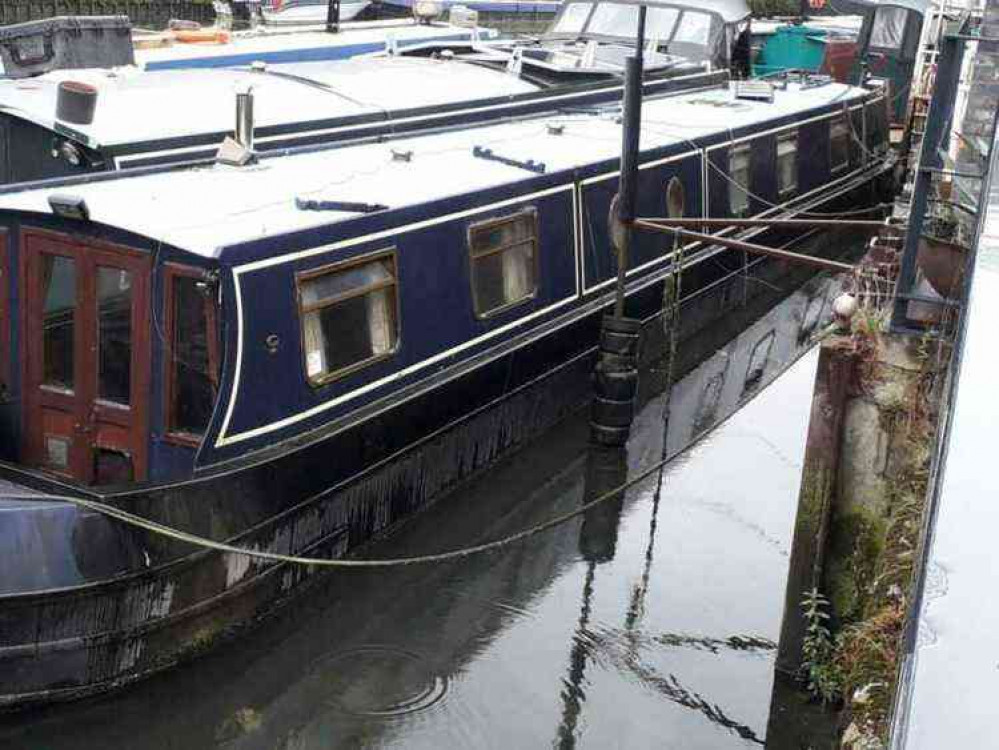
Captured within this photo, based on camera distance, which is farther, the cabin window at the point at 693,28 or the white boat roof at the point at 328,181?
the cabin window at the point at 693,28

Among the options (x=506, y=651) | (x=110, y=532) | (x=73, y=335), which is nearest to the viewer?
(x=110, y=532)

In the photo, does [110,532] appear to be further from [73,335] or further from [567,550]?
[567,550]

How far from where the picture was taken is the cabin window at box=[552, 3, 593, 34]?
1669cm

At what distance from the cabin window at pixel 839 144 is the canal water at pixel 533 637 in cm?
728

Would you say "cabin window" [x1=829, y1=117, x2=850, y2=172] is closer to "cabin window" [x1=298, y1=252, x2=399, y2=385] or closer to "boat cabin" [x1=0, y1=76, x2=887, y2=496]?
"boat cabin" [x1=0, y1=76, x2=887, y2=496]

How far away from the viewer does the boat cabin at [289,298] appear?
23.1 ft

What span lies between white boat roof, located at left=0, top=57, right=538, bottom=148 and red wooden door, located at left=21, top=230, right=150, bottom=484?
2224 mm

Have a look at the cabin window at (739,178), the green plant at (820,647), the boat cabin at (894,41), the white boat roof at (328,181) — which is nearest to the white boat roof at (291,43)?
the white boat roof at (328,181)

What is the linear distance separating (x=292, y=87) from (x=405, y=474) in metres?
4.42

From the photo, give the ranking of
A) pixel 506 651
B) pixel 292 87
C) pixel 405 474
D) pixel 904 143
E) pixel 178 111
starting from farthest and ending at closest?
1. pixel 904 143
2. pixel 292 87
3. pixel 178 111
4. pixel 405 474
5. pixel 506 651

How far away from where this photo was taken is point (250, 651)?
24.6 ft

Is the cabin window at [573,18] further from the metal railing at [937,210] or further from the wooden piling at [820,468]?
the wooden piling at [820,468]

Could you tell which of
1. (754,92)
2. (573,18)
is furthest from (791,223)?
(573,18)

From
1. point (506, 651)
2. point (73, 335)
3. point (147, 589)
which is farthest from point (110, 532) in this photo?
point (506, 651)
